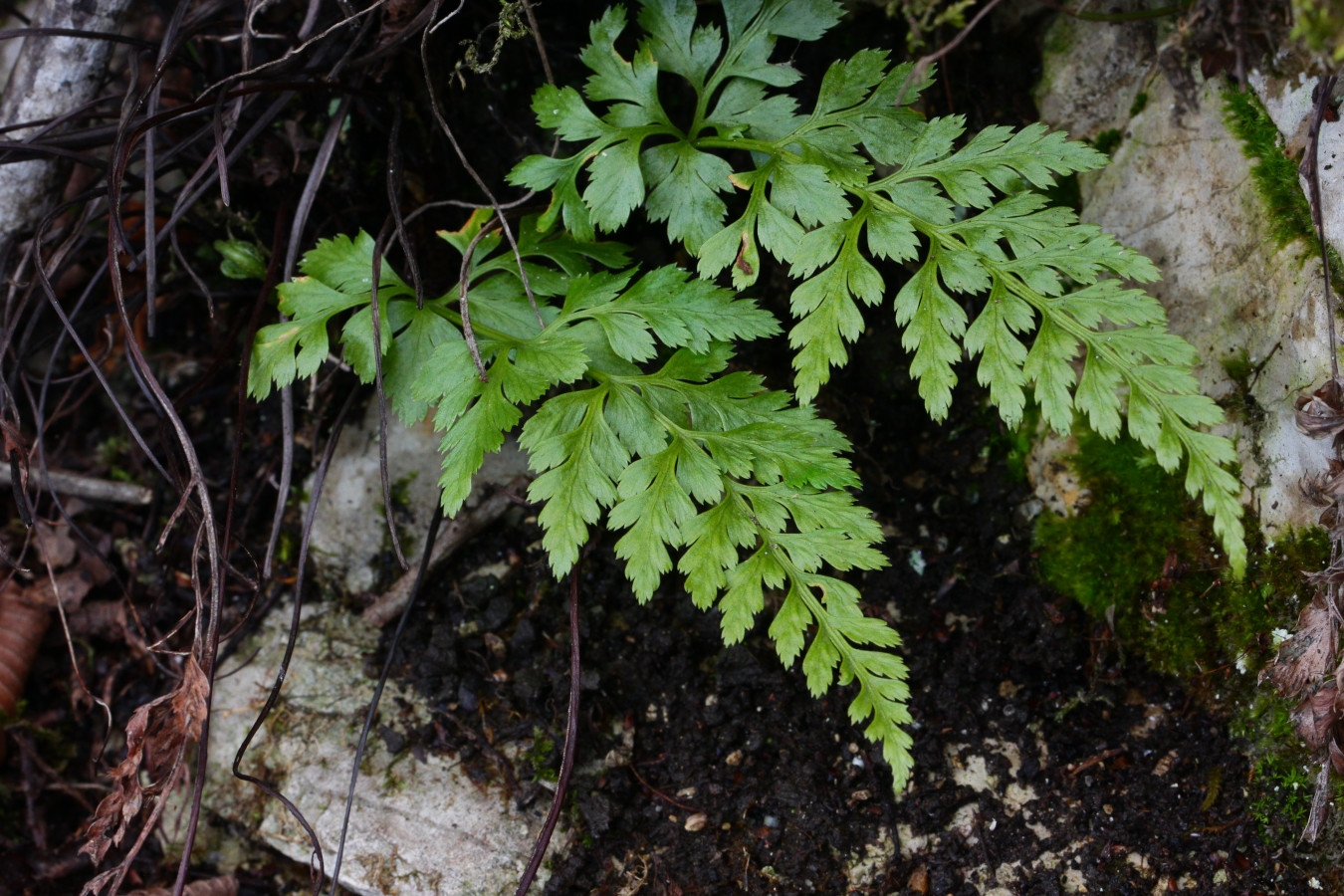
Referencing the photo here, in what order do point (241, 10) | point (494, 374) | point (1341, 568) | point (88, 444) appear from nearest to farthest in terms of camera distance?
1. point (1341, 568)
2. point (494, 374)
3. point (241, 10)
4. point (88, 444)

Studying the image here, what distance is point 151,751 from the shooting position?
7.69 ft

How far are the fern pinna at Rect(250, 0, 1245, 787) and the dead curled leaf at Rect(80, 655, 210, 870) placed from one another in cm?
89

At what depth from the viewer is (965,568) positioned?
262 centimetres

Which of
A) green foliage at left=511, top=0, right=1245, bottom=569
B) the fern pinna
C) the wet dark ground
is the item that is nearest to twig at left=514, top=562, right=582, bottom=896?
the wet dark ground

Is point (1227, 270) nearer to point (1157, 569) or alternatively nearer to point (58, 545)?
point (1157, 569)

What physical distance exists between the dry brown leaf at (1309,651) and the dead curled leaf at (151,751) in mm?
2659

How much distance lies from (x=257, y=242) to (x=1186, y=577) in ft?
9.99

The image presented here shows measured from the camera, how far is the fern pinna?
203cm

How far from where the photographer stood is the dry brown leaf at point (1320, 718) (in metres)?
1.85

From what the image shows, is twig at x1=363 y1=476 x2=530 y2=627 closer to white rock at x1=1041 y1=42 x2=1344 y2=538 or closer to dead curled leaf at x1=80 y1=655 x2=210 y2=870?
dead curled leaf at x1=80 y1=655 x2=210 y2=870

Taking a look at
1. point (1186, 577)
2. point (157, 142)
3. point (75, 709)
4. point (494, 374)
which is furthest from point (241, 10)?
point (1186, 577)

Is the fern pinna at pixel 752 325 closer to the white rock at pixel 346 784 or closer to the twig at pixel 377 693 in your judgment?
the twig at pixel 377 693

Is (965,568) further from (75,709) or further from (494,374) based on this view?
(75,709)

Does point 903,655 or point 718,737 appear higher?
point 903,655
